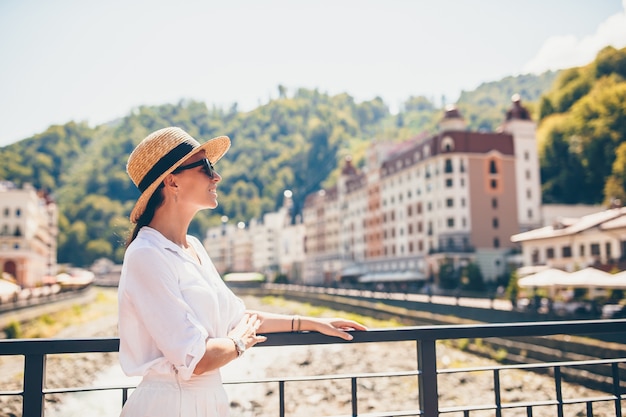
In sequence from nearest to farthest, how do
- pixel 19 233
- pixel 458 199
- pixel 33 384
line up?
pixel 33 384 < pixel 458 199 < pixel 19 233

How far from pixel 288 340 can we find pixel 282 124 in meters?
182

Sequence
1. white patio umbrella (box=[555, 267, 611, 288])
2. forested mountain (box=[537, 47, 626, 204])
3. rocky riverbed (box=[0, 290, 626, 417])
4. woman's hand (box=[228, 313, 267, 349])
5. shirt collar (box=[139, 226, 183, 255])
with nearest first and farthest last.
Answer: shirt collar (box=[139, 226, 183, 255]) → woman's hand (box=[228, 313, 267, 349]) → rocky riverbed (box=[0, 290, 626, 417]) → white patio umbrella (box=[555, 267, 611, 288]) → forested mountain (box=[537, 47, 626, 204])

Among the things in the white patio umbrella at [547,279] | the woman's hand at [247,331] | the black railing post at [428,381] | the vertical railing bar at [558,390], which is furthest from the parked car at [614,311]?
the woman's hand at [247,331]

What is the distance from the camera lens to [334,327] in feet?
8.98

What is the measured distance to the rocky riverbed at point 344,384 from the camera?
2055 centimetres

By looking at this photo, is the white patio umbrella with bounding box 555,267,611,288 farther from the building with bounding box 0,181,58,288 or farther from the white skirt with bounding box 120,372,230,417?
the building with bounding box 0,181,58,288

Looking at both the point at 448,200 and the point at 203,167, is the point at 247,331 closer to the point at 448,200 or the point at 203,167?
the point at 203,167

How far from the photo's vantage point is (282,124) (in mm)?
182250

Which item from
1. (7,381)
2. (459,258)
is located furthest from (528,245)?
(7,381)

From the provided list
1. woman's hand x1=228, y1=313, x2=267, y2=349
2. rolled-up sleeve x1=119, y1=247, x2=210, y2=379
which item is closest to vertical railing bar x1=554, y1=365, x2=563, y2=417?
woman's hand x1=228, y1=313, x2=267, y2=349

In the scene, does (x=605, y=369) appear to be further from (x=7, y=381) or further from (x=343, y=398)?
(x=7, y=381)

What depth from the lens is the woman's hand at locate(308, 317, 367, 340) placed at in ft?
8.84

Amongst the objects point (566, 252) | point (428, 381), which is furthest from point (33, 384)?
point (566, 252)

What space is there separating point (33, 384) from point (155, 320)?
96 cm
